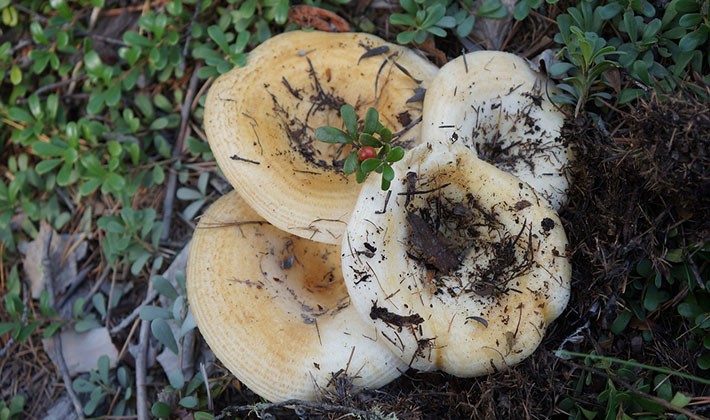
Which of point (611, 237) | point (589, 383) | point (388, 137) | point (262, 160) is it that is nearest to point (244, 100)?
point (262, 160)

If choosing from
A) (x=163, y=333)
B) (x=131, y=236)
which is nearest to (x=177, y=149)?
(x=131, y=236)

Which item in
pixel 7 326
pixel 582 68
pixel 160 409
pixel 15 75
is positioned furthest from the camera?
pixel 15 75

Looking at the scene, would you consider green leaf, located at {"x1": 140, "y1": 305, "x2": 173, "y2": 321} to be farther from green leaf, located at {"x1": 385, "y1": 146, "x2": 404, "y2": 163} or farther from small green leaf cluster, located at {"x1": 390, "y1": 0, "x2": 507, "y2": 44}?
small green leaf cluster, located at {"x1": 390, "y1": 0, "x2": 507, "y2": 44}

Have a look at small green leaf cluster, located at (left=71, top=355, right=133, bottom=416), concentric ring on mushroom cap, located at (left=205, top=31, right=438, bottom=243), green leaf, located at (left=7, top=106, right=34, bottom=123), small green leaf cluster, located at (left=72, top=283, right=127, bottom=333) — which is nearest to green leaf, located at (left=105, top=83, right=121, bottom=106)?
green leaf, located at (left=7, top=106, right=34, bottom=123)

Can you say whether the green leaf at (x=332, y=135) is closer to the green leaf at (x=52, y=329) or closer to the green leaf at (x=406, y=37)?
the green leaf at (x=406, y=37)

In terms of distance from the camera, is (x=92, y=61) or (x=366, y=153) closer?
(x=366, y=153)

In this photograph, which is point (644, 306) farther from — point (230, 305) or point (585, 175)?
point (230, 305)

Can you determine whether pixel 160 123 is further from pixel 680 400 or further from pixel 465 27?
pixel 680 400
